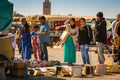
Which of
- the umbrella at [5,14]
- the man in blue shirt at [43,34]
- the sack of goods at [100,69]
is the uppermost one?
the umbrella at [5,14]

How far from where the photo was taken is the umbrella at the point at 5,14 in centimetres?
1110

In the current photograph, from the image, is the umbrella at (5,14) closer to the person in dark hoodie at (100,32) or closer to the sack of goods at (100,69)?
the sack of goods at (100,69)

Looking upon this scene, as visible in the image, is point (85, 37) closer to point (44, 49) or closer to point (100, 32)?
point (100, 32)

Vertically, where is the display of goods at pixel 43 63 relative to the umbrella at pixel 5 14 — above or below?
below

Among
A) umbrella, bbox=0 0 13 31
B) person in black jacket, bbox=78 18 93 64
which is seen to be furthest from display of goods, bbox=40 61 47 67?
umbrella, bbox=0 0 13 31

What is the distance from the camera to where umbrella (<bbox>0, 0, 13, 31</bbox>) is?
11.1 meters

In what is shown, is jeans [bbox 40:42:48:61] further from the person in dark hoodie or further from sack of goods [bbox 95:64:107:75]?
sack of goods [bbox 95:64:107:75]

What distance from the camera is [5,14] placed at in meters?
11.3

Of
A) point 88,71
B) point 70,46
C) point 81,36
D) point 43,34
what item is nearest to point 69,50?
point 70,46

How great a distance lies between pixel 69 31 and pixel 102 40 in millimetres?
1285

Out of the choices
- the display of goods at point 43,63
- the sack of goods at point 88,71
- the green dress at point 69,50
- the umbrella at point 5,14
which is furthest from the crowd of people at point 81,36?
the umbrella at point 5,14

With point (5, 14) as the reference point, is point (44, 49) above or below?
below

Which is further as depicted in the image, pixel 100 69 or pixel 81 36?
pixel 81 36

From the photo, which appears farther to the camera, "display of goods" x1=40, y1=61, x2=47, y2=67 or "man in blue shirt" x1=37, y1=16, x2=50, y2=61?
"man in blue shirt" x1=37, y1=16, x2=50, y2=61
